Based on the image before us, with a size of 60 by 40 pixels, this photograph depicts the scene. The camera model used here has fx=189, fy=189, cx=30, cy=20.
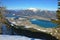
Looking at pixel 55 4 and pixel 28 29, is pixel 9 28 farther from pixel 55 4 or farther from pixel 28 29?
pixel 55 4

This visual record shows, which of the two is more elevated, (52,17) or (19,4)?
(19,4)

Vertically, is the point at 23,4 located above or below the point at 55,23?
above

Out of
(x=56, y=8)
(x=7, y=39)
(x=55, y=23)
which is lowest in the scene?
(x=7, y=39)

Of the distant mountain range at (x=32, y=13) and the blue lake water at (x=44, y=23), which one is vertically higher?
the distant mountain range at (x=32, y=13)

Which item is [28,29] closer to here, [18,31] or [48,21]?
[18,31]

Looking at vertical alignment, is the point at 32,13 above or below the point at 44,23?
above

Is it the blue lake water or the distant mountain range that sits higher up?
the distant mountain range

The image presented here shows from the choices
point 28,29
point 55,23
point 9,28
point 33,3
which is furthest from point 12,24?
point 55,23

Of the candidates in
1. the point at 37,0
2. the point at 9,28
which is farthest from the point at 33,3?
the point at 9,28
